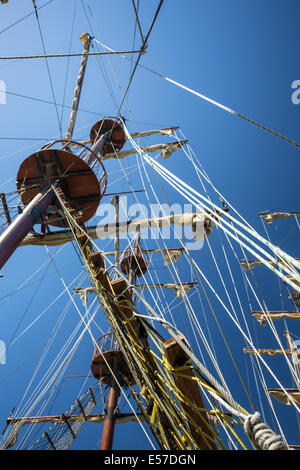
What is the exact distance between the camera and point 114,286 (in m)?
3.47

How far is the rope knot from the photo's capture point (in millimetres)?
1339

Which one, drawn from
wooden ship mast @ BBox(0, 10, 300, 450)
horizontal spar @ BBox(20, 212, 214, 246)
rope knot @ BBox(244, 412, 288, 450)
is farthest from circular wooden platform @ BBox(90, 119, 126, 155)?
rope knot @ BBox(244, 412, 288, 450)

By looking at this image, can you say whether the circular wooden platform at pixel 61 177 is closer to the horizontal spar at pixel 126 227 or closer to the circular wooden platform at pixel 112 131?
the horizontal spar at pixel 126 227

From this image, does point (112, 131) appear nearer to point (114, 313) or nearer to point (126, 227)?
point (126, 227)

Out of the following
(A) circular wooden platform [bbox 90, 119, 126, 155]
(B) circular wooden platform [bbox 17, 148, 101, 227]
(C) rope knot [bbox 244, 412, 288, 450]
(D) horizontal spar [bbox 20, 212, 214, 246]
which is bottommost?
(C) rope knot [bbox 244, 412, 288, 450]

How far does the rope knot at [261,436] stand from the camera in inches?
52.7

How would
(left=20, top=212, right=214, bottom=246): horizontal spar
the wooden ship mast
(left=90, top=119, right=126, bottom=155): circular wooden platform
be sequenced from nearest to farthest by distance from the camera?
the wooden ship mast → (left=20, top=212, right=214, bottom=246): horizontal spar → (left=90, top=119, right=126, bottom=155): circular wooden platform

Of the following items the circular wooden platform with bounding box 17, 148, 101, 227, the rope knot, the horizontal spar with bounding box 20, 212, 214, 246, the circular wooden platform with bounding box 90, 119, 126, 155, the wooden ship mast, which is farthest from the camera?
the circular wooden platform with bounding box 90, 119, 126, 155

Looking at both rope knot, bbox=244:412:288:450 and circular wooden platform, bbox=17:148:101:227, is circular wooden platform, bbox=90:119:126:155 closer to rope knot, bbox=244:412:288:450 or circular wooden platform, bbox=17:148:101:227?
circular wooden platform, bbox=17:148:101:227

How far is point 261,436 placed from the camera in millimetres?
1392

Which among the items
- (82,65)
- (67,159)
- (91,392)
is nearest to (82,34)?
(82,65)

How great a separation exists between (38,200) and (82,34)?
38.2 feet

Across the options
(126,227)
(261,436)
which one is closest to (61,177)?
(126,227)
